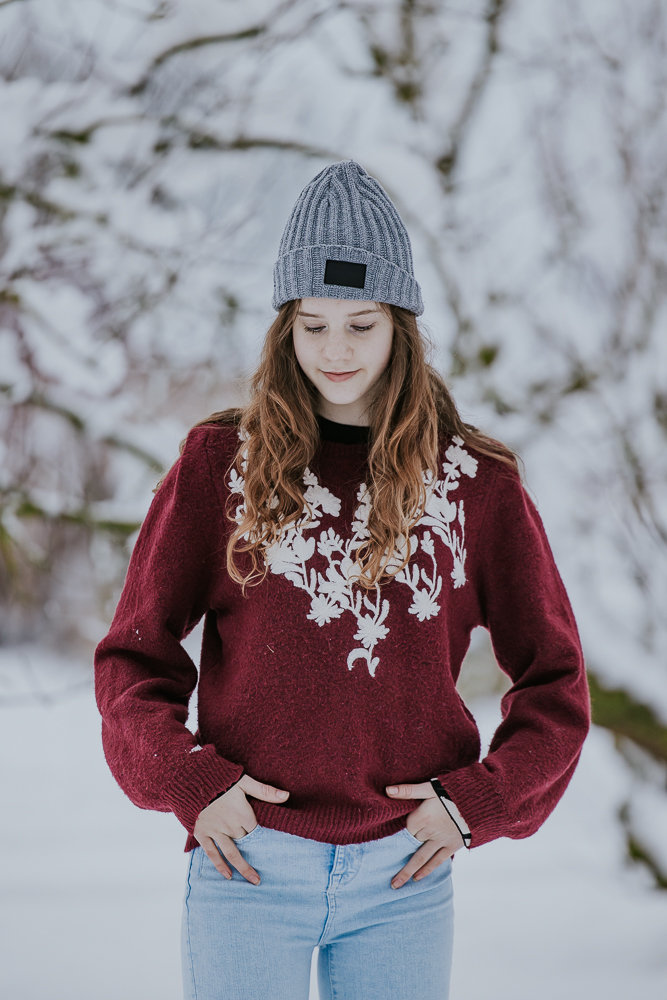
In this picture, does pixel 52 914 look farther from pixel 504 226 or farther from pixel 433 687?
pixel 504 226

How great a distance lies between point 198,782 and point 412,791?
0.29 metres

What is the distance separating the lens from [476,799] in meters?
1.21

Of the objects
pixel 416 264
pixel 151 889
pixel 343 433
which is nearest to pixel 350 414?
pixel 343 433

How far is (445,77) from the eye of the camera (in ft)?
9.21

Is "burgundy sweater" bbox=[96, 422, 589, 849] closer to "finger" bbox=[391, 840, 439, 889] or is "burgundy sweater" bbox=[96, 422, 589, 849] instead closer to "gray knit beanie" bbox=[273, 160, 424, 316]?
"finger" bbox=[391, 840, 439, 889]

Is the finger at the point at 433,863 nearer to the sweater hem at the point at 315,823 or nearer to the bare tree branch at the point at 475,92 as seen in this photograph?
the sweater hem at the point at 315,823

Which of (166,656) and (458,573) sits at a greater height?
(458,573)

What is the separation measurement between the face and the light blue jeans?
2.03 ft

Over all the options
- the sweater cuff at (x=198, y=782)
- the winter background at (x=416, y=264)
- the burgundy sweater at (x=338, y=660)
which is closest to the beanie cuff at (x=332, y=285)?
the burgundy sweater at (x=338, y=660)

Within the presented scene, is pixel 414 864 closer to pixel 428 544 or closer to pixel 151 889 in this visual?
pixel 428 544

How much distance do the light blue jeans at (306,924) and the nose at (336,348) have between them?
646 mm

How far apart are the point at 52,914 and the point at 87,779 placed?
1.87 ft

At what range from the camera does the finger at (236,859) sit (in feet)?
3.82

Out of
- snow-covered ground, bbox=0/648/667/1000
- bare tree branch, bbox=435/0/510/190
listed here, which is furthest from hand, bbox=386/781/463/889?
bare tree branch, bbox=435/0/510/190
